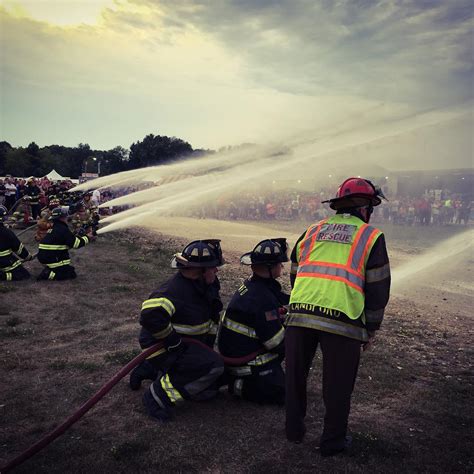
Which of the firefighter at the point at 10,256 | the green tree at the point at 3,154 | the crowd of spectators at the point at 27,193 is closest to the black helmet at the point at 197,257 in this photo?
the firefighter at the point at 10,256

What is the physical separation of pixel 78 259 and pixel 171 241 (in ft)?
14.4

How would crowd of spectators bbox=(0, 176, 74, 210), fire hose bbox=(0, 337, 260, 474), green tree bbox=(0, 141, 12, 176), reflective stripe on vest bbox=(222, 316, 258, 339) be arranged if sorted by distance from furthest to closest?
green tree bbox=(0, 141, 12, 176), crowd of spectators bbox=(0, 176, 74, 210), reflective stripe on vest bbox=(222, 316, 258, 339), fire hose bbox=(0, 337, 260, 474)

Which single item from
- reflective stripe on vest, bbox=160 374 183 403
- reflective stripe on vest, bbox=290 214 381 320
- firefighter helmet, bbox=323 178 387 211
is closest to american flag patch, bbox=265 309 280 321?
reflective stripe on vest, bbox=290 214 381 320

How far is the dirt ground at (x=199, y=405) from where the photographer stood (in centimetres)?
363

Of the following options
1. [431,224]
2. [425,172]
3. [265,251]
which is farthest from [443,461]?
[425,172]

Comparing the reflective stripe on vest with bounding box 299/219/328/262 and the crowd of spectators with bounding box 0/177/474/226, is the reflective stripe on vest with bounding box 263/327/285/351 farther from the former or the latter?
the crowd of spectators with bounding box 0/177/474/226

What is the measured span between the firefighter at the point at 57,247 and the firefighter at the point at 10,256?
0.41 m

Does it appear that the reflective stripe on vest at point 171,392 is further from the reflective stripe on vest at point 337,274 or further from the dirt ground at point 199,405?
the reflective stripe on vest at point 337,274

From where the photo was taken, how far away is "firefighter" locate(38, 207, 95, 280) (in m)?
9.88

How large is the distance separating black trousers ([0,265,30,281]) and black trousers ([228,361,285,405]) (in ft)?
23.5

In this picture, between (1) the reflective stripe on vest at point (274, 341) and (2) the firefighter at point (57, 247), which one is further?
(2) the firefighter at point (57, 247)

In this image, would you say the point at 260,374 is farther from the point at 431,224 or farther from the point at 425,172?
the point at 425,172

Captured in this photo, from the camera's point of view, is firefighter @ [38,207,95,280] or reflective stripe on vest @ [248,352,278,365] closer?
reflective stripe on vest @ [248,352,278,365]

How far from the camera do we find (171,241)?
54.0ft
